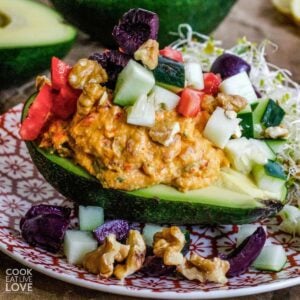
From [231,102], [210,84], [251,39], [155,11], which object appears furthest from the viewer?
[251,39]

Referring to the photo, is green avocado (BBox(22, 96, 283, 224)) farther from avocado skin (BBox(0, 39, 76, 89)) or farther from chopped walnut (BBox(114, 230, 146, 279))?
avocado skin (BBox(0, 39, 76, 89))

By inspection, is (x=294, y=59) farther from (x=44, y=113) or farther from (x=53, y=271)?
(x=53, y=271)

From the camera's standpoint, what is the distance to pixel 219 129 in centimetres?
204

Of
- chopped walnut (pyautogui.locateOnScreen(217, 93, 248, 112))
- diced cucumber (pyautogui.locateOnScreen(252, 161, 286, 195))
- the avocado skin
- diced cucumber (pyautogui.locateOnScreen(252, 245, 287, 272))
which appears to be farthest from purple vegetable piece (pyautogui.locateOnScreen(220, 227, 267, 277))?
the avocado skin

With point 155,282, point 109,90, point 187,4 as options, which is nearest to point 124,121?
point 109,90

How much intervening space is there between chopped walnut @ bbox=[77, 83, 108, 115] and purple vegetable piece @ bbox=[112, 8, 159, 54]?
0.15 m

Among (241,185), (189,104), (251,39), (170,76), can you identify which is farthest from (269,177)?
(251,39)

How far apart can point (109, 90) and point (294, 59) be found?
5.99 ft

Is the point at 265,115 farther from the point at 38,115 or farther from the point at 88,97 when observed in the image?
the point at 38,115

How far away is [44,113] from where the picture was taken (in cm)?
214

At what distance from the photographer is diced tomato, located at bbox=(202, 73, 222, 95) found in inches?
87.3

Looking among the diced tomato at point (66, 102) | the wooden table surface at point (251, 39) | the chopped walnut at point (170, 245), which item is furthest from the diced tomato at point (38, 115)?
the chopped walnut at point (170, 245)

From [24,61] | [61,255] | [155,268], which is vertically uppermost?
[155,268]

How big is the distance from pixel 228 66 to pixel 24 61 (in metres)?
0.89
